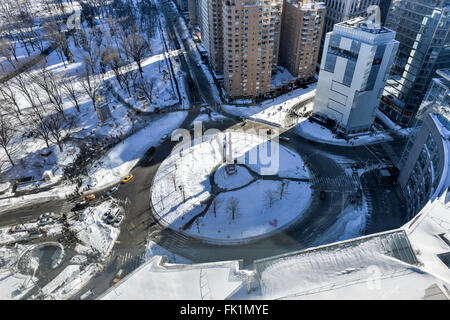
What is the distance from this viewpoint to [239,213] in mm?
46344

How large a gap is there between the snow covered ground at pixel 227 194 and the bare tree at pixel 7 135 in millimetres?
30375

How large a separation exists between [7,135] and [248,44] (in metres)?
57.2

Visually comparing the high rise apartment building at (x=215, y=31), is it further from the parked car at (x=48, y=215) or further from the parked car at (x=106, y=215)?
the parked car at (x=48, y=215)

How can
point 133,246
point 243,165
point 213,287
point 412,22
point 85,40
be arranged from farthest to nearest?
point 85,40, point 412,22, point 243,165, point 133,246, point 213,287

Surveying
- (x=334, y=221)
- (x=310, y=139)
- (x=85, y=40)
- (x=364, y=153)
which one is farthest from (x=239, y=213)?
(x=85, y=40)

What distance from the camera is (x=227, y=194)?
49719 mm

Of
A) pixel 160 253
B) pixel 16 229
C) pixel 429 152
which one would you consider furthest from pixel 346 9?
pixel 16 229

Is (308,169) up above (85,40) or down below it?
below

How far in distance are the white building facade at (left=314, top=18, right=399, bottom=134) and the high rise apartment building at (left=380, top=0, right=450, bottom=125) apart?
9088 mm

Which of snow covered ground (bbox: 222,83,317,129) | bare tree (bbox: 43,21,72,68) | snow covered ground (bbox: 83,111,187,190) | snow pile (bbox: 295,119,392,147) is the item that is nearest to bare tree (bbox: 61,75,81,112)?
bare tree (bbox: 43,21,72,68)

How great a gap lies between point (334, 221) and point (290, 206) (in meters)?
6.99

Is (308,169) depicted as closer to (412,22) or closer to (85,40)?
(412,22)

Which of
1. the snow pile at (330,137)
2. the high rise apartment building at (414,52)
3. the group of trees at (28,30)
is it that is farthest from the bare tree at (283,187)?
the group of trees at (28,30)

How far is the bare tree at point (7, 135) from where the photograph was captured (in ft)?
184
